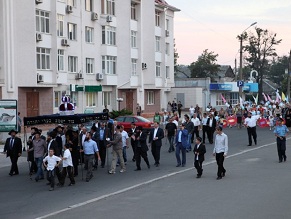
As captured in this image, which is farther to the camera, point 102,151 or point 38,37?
point 38,37

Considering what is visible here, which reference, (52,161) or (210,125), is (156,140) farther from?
(210,125)

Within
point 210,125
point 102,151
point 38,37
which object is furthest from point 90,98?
point 102,151

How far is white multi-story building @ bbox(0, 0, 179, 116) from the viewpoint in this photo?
39250 millimetres

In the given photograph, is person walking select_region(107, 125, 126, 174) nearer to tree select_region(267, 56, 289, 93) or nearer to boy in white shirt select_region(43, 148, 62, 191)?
boy in white shirt select_region(43, 148, 62, 191)

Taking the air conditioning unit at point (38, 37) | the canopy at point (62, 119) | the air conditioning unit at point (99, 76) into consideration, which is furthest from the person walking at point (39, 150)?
the air conditioning unit at point (99, 76)

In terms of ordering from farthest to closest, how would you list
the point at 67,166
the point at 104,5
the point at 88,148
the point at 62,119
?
1. the point at 104,5
2. the point at 62,119
3. the point at 88,148
4. the point at 67,166

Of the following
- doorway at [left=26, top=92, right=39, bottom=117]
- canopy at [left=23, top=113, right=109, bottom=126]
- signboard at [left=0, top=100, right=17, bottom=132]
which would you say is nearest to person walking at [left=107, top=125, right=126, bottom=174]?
canopy at [left=23, top=113, right=109, bottom=126]

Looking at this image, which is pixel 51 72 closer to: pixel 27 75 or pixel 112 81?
pixel 27 75

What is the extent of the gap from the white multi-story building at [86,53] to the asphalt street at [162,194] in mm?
19795

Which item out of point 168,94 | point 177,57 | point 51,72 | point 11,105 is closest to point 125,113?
point 51,72

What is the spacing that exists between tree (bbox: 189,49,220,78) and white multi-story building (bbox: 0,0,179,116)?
34.3 m

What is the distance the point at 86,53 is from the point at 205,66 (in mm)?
52780

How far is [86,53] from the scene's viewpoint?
1871 inches

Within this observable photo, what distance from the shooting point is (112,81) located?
50500mm
